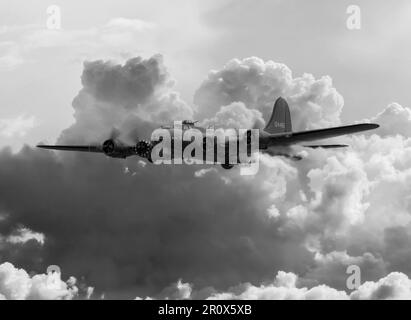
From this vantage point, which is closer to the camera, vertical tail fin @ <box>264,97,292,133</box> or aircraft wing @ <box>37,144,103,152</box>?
aircraft wing @ <box>37,144,103,152</box>

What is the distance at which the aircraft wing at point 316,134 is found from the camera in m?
46.3

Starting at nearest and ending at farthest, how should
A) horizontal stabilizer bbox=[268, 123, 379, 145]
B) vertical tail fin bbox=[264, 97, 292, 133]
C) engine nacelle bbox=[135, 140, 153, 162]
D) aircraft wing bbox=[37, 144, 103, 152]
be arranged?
horizontal stabilizer bbox=[268, 123, 379, 145]
engine nacelle bbox=[135, 140, 153, 162]
aircraft wing bbox=[37, 144, 103, 152]
vertical tail fin bbox=[264, 97, 292, 133]

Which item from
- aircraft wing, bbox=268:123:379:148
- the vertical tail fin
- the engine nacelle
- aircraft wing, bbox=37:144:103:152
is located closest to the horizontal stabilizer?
aircraft wing, bbox=268:123:379:148

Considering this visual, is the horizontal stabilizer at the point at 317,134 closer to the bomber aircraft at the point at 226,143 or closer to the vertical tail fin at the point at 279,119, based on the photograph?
the bomber aircraft at the point at 226,143

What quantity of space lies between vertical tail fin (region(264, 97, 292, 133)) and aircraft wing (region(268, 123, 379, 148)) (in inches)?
656

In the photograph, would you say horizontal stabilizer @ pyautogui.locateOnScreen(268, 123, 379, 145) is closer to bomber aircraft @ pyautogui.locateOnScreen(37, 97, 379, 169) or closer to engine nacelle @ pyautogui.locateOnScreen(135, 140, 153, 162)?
bomber aircraft @ pyautogui.locateOnScreen(37, 97, 379, 169)

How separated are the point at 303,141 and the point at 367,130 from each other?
8739mm

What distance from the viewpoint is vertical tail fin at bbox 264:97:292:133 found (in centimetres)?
7286

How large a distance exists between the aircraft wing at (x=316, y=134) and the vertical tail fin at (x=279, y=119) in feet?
54.7

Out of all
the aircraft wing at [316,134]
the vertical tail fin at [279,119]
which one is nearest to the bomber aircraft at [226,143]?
the aircraft wing at [316,134]

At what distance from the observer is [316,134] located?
5125 cm
